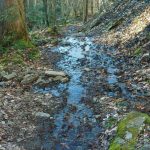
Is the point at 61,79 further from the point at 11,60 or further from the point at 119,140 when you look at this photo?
the point at 119,140

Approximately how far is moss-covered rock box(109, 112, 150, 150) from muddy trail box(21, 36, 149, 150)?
1.23 feet

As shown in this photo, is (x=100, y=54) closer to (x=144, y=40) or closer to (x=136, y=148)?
(x=144, y=40)

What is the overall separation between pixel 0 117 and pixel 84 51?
8.92 m

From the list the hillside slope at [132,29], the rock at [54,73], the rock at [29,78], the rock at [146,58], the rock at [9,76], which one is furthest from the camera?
the hillside slope at [132,29]

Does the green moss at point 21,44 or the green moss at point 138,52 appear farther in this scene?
the green moss at point 21,44

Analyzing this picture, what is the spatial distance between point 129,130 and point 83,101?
2698 millimetres

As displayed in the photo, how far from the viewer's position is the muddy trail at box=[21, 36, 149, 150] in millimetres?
7523

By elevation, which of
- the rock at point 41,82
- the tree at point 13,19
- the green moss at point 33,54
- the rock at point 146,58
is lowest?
the green moss at point 33,54

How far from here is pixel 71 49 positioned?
1781cm

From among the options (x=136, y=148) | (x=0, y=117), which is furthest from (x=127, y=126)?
(x=0, y=117)

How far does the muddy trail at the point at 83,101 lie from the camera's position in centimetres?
752

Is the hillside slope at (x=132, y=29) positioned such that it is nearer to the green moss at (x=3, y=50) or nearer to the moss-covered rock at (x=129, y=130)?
the green moss at (x=3, y=50)

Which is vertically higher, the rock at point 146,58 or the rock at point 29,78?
the rock at point 146,58

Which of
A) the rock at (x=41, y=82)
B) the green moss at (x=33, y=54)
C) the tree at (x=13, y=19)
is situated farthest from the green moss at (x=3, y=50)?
the rock at (x=41, y=82)
